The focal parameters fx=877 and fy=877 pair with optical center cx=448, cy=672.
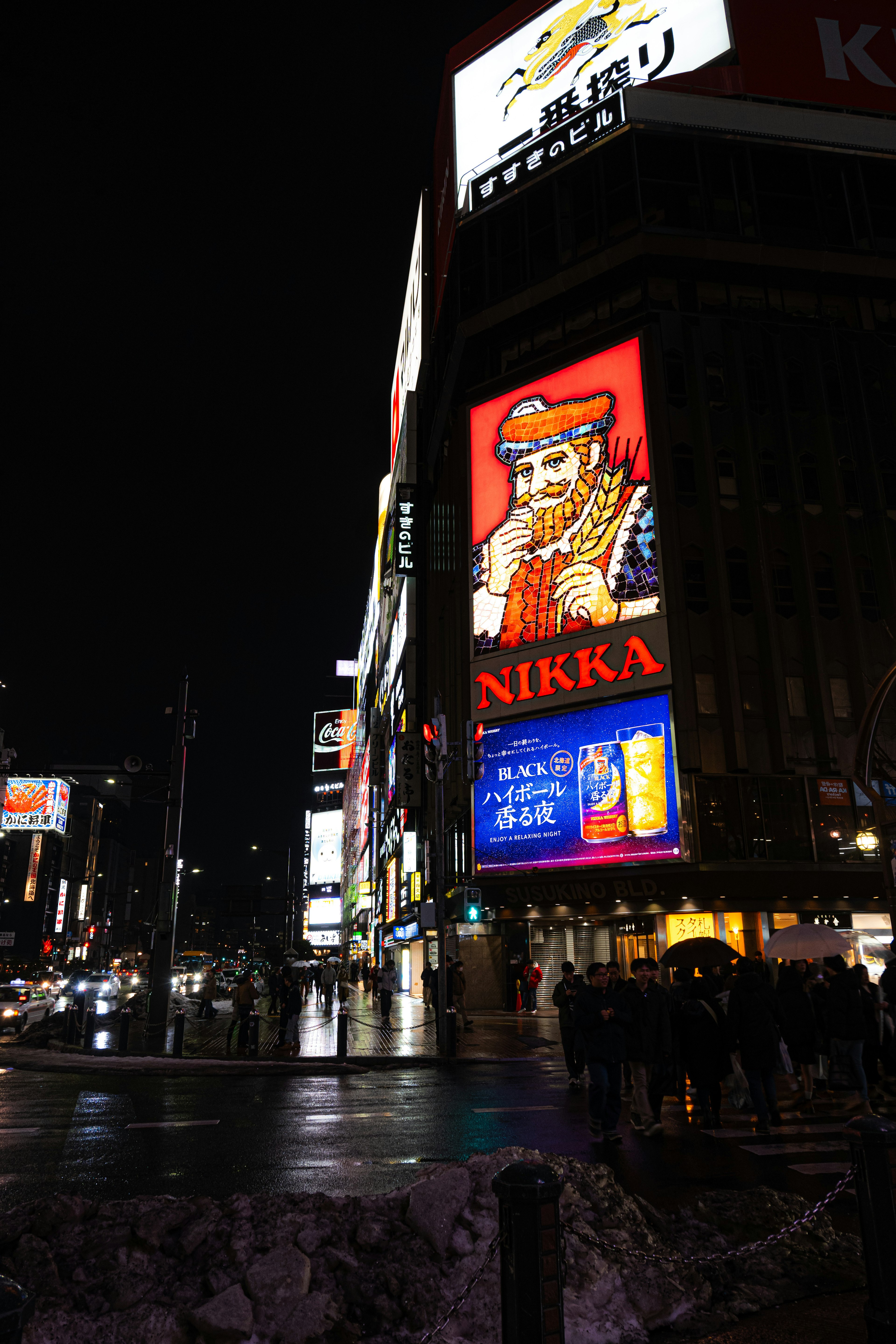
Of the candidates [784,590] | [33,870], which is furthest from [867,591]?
[33,870]

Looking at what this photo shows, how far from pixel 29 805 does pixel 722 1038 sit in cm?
8522

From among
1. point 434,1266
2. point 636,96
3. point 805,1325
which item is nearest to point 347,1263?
point 434,1266

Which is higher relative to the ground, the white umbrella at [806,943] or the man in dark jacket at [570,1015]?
the white umbrella at [806,943]

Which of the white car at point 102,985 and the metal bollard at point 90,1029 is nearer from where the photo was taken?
the metal bollard at point 90,1029

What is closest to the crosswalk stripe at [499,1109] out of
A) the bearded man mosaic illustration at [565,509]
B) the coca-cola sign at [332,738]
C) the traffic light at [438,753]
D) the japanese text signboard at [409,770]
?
the traffic light at [438,753]

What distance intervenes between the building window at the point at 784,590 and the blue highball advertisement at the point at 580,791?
6189 mm

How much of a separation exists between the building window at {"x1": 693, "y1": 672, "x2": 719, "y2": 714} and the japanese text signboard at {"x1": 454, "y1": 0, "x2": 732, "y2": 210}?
25.3m

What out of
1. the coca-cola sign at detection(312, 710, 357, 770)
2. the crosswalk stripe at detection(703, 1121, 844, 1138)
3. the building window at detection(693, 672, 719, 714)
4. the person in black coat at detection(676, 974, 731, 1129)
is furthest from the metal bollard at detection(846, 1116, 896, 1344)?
the coca-cola sign at detection(312, 710, 357, 770)

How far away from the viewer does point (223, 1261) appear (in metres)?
4.95

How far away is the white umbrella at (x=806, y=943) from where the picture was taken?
15055mm

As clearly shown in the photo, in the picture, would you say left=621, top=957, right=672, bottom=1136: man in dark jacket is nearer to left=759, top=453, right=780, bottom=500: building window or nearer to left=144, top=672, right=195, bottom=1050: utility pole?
left=144, top=672, right=195, bottom=1050: utility pole

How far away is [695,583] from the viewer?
105ft

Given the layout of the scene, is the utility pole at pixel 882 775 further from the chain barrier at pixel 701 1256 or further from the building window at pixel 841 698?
the building window at pixel 841 698

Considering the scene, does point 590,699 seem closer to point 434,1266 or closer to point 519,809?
point 519,809
